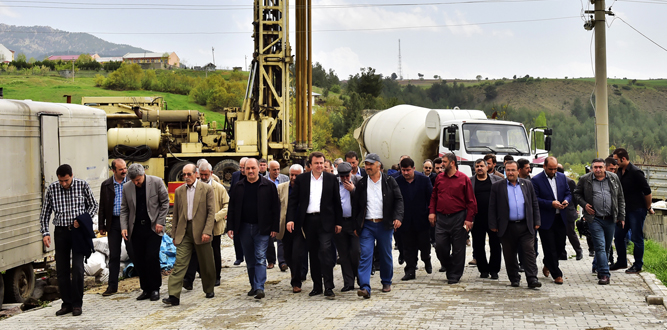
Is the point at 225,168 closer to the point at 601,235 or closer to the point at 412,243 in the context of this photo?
the point at 412,243

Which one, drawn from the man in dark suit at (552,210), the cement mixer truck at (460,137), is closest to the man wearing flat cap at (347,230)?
the man in dark suit at (552,210)

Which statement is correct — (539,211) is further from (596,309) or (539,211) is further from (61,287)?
(61,287)

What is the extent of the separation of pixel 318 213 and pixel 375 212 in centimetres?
76

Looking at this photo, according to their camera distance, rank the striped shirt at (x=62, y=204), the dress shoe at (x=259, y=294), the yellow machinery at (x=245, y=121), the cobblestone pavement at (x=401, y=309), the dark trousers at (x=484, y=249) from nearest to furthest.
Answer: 1. the cobblestone pavement at (x=401, y=309)
2. the striped shirt at (x=62, y=204)
3. the dress shoe at (x=259, y=294)
4. the dark trousers at (x=484, y=249)
5. the yellow machinery at (x=245, y=121)

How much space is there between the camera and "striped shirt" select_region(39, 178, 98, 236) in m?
8.45

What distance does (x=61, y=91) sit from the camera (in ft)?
222

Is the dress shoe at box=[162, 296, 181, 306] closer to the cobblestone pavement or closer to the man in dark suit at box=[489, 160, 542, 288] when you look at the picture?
the cobblestone pavement

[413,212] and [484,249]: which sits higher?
[413,212]

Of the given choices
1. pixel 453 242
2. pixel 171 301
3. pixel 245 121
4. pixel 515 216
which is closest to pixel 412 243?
pixel 453 242

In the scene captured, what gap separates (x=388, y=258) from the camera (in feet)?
31.0

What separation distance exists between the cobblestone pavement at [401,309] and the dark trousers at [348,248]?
1.06ft

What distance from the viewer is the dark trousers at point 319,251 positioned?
9.16 m

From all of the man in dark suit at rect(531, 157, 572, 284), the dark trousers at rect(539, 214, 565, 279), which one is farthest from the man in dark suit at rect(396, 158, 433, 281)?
the dark trousers at rect(539, 214, 565, 279)

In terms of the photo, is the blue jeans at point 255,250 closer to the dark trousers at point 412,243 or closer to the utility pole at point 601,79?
the dark trousers at point 412,243
